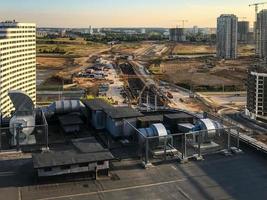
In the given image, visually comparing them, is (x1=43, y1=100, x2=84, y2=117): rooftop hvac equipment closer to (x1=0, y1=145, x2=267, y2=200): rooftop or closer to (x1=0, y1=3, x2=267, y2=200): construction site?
(x1=0, y1=3, x2=267, y2=200): construction site

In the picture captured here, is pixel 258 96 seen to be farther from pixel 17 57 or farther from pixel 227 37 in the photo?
pixel 227 37

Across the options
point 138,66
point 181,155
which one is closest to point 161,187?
point 181,155

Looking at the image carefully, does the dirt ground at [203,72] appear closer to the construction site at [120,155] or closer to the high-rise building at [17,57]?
the high-rise building at [17,57]

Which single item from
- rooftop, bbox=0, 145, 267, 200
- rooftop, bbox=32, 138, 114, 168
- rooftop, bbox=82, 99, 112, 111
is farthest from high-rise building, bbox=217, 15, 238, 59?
rooftop, bbox=32, 138, 114, 168

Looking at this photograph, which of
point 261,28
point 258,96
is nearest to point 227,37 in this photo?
point 261,28

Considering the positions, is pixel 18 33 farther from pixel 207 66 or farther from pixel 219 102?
pixel 207 66
